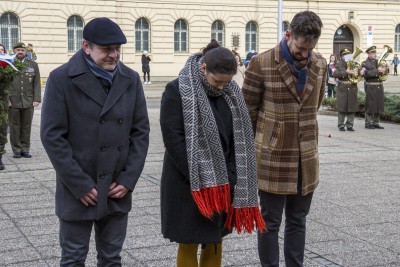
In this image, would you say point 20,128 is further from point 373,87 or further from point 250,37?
point 250,37

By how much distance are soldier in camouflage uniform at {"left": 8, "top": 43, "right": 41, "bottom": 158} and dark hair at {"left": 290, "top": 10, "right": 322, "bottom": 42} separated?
25.6 feet

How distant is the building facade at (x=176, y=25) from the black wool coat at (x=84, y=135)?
35.8 metres

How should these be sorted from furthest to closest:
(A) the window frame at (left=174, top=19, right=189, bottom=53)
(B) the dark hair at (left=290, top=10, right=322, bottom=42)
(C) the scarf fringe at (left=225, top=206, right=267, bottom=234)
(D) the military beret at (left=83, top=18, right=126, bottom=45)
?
1. (A) the window frame at (left=174, top=19, right=189, bottom=53)
2. (B) the dark hair at (left=290, top=10, right=322, bottom=42)
3. (C) the scarf fringe at (left=225, top=206, right=267, bottom=234)
4. (D) the military beret at (left=83, top=18, right=126, bottom=45)

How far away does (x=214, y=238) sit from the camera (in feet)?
14.3

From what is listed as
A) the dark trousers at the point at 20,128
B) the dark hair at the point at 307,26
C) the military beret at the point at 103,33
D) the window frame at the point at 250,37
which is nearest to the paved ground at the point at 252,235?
the dark trousers at the point at 20,128

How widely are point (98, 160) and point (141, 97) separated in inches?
20.3

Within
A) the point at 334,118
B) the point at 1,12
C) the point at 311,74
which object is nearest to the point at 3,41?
the point at 1,12

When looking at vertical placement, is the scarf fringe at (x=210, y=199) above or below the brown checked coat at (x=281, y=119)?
below

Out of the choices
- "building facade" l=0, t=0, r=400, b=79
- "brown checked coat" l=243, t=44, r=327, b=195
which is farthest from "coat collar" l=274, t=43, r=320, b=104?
"building facade" l=0, t=0, r=400, b=79

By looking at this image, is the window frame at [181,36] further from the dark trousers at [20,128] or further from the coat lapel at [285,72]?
the coat lapel at [285,72]

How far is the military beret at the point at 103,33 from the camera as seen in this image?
4090mm

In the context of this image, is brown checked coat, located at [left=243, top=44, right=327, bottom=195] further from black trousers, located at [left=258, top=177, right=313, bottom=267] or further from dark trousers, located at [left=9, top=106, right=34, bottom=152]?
dark trousers, located at [left=9, top=106, right=34, bottom=152]

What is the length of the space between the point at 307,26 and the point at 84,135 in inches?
61.1

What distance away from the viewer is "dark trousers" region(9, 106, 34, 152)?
464 inches
